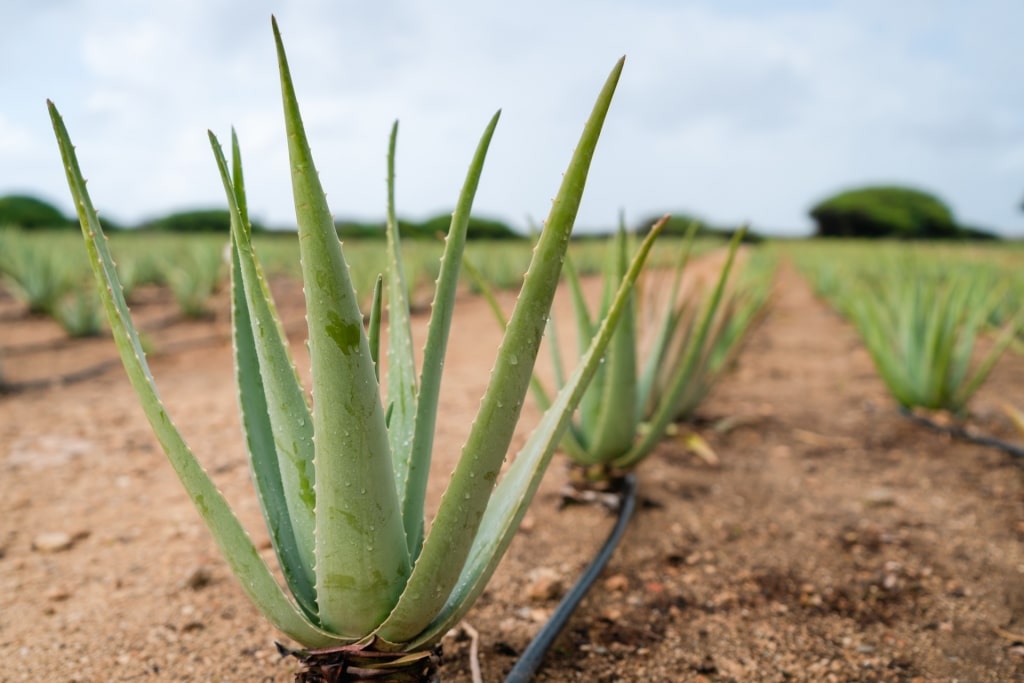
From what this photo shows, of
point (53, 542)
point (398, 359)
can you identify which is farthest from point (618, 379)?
point (53, 542)

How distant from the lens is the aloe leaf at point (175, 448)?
70cm

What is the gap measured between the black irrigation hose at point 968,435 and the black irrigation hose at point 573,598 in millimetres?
1342

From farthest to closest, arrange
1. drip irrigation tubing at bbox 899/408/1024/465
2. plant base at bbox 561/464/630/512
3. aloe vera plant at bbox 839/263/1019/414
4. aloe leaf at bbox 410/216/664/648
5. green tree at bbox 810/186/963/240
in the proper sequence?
green tree at bbox 810/186/963/240, aloe vera plant at bbox 839/263/1019/414, drip irrigation tubing at bbox 899/408/1024/465, plant base at bbox 561/464/630/512, aloe leaf at bbox 410/216/664/648

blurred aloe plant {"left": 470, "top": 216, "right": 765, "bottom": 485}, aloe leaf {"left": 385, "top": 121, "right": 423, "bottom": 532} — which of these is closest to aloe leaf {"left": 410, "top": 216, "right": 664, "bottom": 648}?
aloe leaf {"left": 385, "top": 121, "right": 423, "bottom": 532}

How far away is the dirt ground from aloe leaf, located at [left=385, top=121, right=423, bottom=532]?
1.34 ft

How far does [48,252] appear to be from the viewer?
5.57 meters

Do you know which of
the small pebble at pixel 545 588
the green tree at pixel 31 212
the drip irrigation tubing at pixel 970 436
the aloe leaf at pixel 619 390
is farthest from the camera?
the green tree at pixel 31 212

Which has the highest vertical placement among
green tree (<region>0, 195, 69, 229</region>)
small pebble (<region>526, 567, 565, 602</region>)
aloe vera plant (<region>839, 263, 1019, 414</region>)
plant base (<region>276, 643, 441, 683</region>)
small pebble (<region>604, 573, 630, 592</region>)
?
green tree (<region>0, 195, 69, 229</region>)

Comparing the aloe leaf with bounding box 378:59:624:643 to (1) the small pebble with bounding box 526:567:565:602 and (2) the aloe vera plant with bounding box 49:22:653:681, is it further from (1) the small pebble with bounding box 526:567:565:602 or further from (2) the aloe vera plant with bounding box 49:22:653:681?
(1) the small pebble with bounding box 526:567:565:602

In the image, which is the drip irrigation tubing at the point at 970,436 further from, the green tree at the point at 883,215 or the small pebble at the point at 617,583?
the green tree at the point at 883,215

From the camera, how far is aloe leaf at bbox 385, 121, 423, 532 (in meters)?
0.95

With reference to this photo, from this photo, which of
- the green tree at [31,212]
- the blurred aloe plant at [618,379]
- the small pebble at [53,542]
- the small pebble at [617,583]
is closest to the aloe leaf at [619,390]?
the blurred aloe plant at [618,379]

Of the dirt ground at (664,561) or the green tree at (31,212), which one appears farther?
the green tree at (31,212)

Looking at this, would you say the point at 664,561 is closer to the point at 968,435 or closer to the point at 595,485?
the point at 595,485
